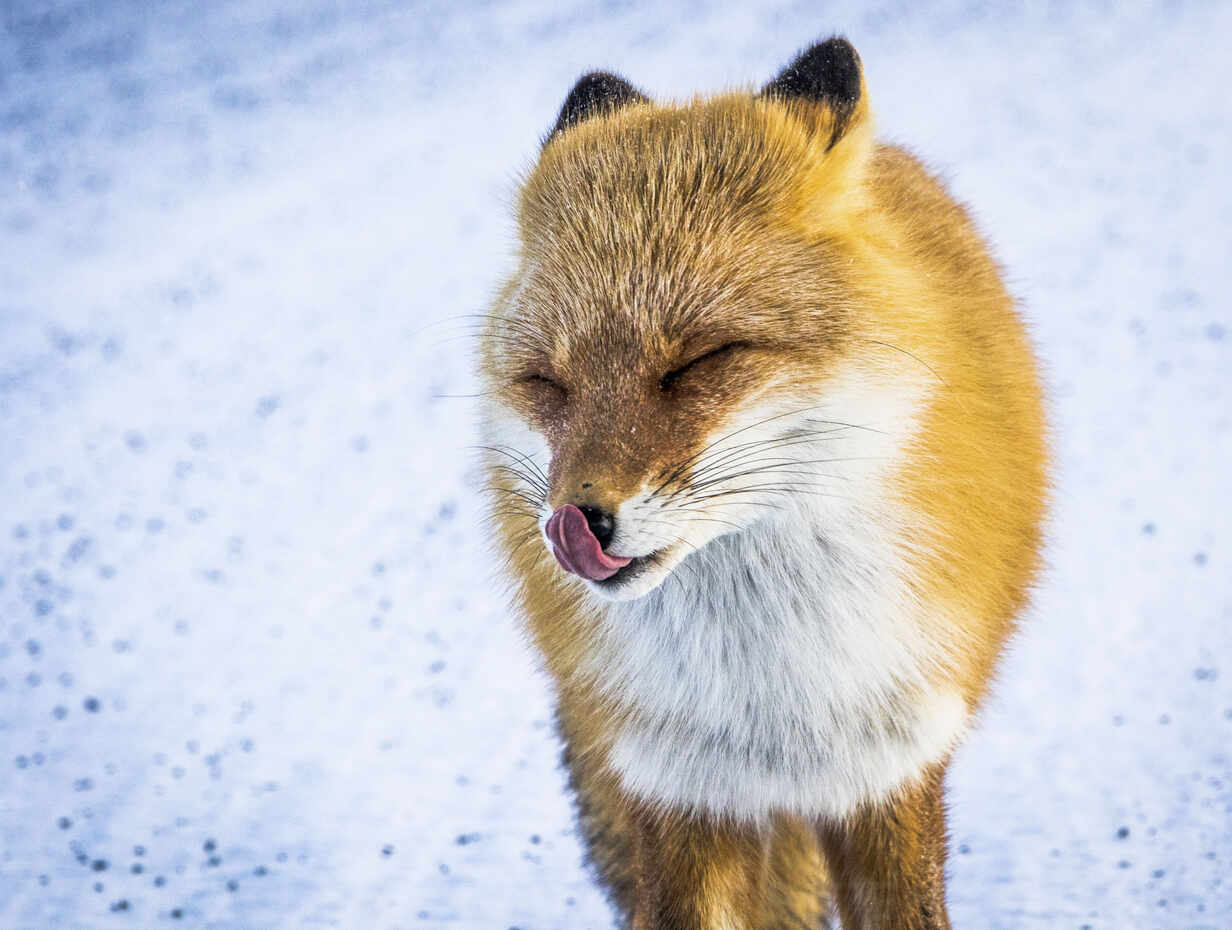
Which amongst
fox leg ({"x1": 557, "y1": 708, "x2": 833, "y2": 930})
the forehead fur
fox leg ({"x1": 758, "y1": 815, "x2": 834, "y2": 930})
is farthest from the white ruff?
fox leg ({"x1": 758, "y1": 815, "x2": 834, "y2": 930})

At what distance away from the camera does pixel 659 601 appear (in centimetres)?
234

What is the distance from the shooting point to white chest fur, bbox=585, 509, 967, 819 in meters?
2.25

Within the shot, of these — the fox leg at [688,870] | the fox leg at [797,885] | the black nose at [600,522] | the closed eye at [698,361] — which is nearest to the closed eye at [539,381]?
the closed eye at [698,361]

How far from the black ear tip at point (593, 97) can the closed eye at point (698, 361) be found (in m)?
0.80

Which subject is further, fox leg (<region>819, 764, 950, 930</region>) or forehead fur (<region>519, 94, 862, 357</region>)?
fox leg (<region>819, 764, 950, 930</region>)

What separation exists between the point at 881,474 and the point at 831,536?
140 millimetres

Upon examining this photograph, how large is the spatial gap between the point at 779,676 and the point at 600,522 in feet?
2.08

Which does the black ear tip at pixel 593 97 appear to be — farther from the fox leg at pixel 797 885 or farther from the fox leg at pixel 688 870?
the fox leg at pixel 797 885

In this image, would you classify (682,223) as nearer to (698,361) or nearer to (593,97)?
(698,361)

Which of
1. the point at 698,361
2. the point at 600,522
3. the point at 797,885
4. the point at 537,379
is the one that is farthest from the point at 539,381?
the point at 797,885

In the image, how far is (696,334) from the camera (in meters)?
2.03

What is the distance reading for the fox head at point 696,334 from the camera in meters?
1.95

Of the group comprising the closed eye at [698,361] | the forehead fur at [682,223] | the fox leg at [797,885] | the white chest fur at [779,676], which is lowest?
the fox leg at [797,885]

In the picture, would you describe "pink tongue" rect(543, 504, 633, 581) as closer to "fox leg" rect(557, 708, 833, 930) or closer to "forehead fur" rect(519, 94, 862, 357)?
"forehead fur" rect(519, 94, 862, 357)
